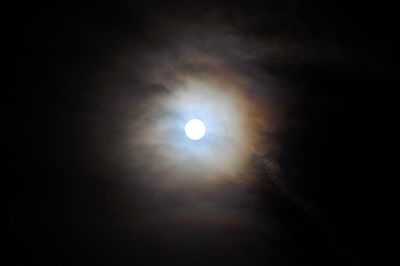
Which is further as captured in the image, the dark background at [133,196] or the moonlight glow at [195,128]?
the moonlight glow at [195,128]

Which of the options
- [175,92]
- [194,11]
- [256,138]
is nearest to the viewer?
[194,11]

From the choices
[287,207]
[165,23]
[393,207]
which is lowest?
[393,207]

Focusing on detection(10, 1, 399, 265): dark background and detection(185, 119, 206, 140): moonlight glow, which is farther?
detection(185, 119, 206, 140): moonlight glow

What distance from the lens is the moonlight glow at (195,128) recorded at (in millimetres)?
4670

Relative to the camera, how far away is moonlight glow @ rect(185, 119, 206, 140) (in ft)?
15.3

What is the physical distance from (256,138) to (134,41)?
195 cm

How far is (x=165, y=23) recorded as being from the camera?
3.87m

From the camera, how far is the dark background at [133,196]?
12.5 feet

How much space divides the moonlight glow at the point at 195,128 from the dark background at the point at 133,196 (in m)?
1.09

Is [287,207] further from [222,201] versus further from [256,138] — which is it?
[256,138]

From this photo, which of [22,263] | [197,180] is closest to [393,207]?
[197,180]

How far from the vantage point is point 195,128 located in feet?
15.4

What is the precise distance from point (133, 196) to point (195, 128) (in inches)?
71.2

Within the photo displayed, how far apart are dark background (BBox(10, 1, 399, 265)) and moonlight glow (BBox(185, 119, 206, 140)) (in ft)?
3.57
